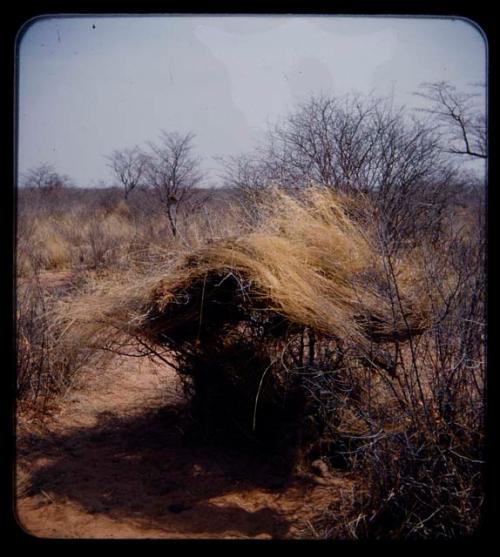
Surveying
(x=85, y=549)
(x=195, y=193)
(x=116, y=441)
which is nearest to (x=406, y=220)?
(x=116, y=441)

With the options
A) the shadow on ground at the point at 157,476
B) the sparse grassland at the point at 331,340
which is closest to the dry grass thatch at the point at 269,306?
the sparse grassland at the point at 331,340

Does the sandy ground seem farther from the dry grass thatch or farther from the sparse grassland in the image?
the dry grass thatch

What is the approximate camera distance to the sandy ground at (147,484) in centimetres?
332

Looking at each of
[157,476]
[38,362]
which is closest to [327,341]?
[157,476]

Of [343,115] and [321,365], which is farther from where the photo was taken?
[343,115]

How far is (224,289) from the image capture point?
363 centimetres

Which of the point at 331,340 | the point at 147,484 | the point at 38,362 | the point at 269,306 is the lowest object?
the point at 147,484

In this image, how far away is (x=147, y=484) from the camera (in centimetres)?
386

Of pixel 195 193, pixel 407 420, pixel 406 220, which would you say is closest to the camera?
pixel 407 420

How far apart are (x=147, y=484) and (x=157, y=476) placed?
14 cm

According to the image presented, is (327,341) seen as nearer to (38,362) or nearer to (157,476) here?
(157,476)

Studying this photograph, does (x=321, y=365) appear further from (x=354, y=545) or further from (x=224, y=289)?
(x=354, y=545)

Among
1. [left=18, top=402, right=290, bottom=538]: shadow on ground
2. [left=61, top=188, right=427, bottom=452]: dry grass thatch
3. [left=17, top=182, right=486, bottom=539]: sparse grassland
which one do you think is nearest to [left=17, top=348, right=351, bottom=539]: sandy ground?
[left=18, top=402, right=290, bottom=538]: shadow on ground

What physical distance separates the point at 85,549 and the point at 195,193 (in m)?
12.7
